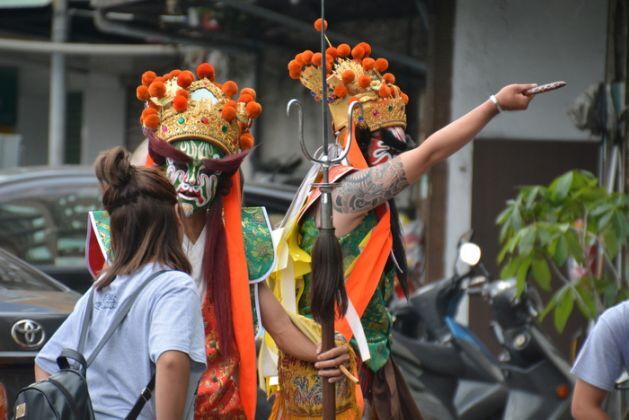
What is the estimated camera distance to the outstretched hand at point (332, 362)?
350 centimetres

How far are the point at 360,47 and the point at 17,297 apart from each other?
63.3 inches

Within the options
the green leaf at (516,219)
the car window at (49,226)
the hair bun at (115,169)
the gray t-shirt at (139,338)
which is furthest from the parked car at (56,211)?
the gray t-shirt at (139,338)

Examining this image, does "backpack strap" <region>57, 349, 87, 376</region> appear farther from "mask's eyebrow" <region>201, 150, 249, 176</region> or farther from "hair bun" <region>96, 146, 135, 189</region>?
"mask's eyebrow" <region>201, 150, 249, 176</region>

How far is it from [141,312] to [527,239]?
3.01 meters

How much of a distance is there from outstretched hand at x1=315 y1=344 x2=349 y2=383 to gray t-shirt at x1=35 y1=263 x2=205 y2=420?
1.39 ft

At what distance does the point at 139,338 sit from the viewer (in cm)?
316

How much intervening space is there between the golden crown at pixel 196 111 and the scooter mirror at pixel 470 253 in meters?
2.65

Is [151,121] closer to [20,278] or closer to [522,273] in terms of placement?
[20,278]

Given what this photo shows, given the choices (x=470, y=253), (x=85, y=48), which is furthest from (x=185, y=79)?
(x=85, y=48)

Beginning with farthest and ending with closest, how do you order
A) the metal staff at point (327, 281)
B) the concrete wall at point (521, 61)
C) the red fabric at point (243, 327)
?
the concrete wall at point (521, 61), the red fabric at point (243, 327), the metal staff at point (327, 281)

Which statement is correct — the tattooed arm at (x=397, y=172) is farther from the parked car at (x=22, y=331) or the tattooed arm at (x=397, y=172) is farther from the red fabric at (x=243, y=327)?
the parked car at (x=22, y=331)

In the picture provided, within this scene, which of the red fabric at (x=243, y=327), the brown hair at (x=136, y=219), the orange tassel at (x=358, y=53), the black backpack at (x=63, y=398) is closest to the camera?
the black backpack at (x=63, y=398)

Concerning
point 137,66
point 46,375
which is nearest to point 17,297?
point 46,375

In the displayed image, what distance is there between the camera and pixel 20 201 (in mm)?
6598
